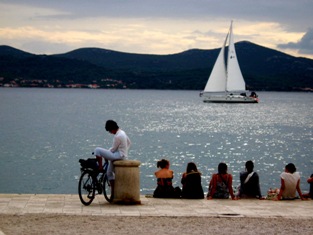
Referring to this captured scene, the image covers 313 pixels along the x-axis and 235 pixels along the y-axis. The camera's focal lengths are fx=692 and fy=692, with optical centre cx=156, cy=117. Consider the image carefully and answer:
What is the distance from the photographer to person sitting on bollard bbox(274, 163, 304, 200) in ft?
52.0

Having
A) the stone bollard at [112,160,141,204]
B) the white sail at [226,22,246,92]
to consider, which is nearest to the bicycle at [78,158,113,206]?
the stone bollard at [112,160,141,204]

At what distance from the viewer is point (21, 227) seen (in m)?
11.4

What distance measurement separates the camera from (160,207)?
14070mm

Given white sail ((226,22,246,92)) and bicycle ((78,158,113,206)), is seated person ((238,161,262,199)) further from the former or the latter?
white sail ((226,22,246,92))

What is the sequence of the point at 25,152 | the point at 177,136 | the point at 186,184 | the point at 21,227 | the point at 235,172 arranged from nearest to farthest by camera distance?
the point at 21,227, the point at 186,184, the point at 235,172, the point at 25,152, the point at 177,136

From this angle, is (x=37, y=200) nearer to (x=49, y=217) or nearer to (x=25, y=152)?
(x=49, y=217)

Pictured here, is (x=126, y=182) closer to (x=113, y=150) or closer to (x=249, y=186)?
(x=113, y=150)

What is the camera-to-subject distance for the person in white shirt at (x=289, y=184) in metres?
15.9

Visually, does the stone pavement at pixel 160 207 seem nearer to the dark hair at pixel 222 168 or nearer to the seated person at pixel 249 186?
the seated person at pixel 249 186

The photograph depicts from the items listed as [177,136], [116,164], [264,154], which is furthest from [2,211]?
[177,136]

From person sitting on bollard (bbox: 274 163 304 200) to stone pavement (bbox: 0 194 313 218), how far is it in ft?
1.50

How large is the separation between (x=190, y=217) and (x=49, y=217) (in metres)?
2.59

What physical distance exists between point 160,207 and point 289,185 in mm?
3497

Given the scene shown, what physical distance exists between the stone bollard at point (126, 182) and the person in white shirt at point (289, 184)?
3599mm
